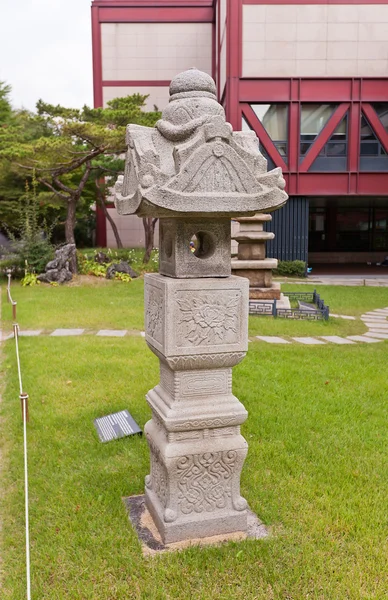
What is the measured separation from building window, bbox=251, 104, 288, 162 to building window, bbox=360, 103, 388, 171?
3.07m

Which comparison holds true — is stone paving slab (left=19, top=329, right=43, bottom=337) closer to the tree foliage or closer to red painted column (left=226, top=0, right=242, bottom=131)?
the tree foliage

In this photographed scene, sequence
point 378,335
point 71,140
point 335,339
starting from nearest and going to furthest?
point 335,339 → point 378,335 → point 71,140

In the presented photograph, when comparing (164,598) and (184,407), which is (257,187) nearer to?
(184,407)

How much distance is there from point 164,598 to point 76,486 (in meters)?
1.50

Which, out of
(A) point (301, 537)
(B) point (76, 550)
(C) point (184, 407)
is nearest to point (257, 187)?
(C) point (184, 407)

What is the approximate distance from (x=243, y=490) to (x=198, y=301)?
1.78 meters

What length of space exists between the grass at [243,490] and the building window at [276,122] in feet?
48.5

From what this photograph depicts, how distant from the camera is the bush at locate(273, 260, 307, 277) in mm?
19828

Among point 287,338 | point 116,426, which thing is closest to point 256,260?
point 287,338

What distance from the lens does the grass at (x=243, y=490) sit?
3.13 metres

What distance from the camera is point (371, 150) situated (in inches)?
792

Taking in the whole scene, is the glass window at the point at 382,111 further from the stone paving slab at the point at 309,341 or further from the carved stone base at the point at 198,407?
the carved stone base at the point at 198,407

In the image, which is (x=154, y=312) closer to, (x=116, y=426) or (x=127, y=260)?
(x=116, y=426)

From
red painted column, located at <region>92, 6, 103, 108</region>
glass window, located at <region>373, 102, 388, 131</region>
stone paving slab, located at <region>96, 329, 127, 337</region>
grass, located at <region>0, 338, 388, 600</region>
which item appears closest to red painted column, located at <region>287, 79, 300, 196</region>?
glass window, located at <region>373, 102, 388, 131</region>
